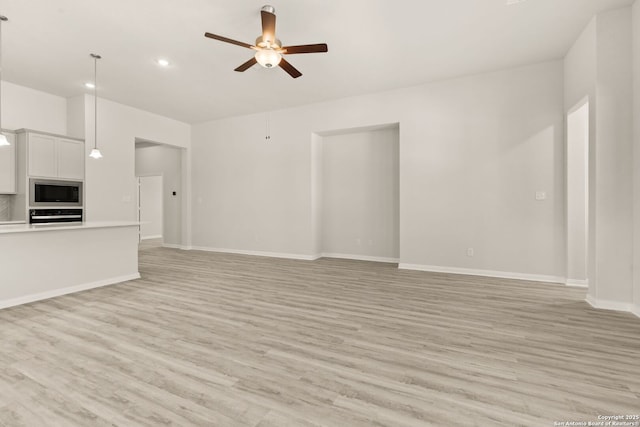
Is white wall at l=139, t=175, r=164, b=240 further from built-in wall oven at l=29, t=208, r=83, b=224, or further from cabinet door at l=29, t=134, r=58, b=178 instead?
cabinet door at l=29, t=134, r=58, b=178

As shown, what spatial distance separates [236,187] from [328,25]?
15.4 feet

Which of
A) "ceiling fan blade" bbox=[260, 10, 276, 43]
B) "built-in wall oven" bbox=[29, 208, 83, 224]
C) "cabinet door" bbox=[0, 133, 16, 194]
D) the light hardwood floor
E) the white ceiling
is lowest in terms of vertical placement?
the light hardwood floor

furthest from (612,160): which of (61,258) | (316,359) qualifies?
(61,258)

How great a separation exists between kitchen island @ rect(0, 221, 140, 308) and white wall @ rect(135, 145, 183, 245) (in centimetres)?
388

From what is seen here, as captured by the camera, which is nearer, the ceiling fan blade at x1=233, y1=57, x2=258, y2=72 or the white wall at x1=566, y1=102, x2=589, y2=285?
the ceiling fan blade at x1=233, y1=57, x2=258, y2=72

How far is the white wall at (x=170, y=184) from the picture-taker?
27.4 ft

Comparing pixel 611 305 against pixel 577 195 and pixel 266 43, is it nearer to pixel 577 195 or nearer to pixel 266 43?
pixel 577 195

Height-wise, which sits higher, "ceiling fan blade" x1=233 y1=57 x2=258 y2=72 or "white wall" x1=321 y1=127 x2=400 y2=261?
"ceiling fan blade" x1=233 y1=57 x2=258 y2=72

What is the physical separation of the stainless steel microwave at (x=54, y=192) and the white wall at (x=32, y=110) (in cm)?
119

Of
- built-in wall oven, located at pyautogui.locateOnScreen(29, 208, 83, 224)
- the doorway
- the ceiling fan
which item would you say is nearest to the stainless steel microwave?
built-in wall oven, located at pyautogui.locateOnScreen(29, 208, 83, 224)

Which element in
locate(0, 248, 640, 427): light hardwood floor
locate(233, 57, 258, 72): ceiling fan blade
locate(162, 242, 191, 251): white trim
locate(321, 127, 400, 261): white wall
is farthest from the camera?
locate(162, 242, 191, 251): white trim

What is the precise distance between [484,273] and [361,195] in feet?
8.98

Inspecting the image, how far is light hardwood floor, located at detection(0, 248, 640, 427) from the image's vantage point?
1630 millimetres

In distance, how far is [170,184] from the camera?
8547 millimetres
